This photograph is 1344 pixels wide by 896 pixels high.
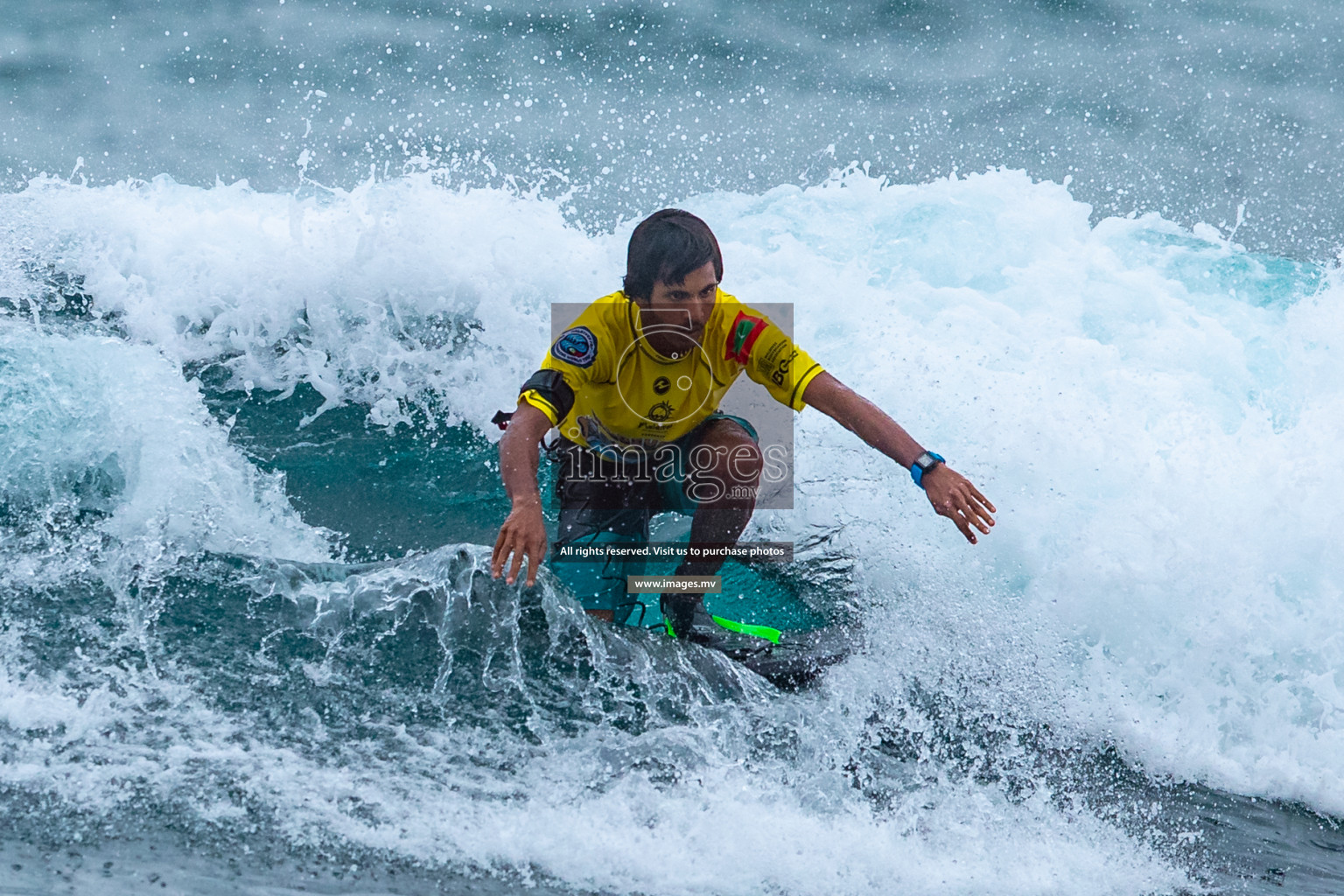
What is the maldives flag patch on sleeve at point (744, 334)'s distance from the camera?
10.6 ft

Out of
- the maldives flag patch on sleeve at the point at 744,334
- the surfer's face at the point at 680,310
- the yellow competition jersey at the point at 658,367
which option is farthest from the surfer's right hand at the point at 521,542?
the maldives flag patch on sleeve at the point at 744,334

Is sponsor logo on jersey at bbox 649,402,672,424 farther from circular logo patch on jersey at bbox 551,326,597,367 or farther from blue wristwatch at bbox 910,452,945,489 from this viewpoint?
blue wristwatch at bbox 910,452,945,489

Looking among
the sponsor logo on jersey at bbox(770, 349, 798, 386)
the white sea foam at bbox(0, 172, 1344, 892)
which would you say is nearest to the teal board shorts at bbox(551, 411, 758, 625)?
the sponsor logo on jersey at bbox(770, 349, 798, 386)

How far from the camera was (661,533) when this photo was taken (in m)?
4.77

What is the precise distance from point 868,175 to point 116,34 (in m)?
8.16

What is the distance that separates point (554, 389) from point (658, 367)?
35 cm

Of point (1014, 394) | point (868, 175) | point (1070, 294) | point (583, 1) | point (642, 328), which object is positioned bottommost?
point (642, 328)

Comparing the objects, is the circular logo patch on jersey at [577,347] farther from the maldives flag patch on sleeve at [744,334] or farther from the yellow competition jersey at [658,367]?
the maldives flag patch on sleeve at [744,334]

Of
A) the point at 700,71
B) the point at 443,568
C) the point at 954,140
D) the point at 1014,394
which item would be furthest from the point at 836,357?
the point at 700,71

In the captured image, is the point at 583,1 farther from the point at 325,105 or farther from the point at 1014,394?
the point at 1014,394

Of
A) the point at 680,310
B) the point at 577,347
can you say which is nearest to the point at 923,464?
the point at 680,310

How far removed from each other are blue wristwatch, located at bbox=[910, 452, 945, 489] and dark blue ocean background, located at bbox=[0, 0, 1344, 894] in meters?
0.78

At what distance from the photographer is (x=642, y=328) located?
3.19 m

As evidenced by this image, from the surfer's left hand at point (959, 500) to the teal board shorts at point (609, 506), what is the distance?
0.86m
